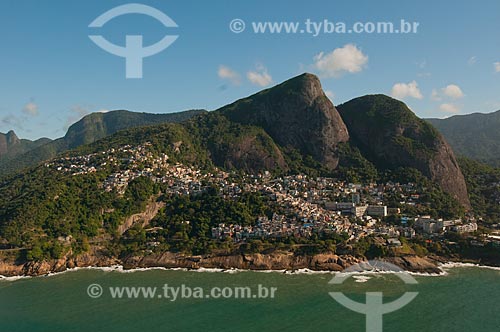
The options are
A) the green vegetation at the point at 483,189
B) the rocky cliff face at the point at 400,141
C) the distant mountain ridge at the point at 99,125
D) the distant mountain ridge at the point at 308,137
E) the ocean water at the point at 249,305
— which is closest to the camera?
the ocean water at the point at 249,305

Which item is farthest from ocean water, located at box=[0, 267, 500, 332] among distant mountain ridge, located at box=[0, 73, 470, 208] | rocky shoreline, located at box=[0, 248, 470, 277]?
distant mountain ridge, located at box=[0, 73, 470, 208]

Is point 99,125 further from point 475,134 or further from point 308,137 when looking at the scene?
point 475,134

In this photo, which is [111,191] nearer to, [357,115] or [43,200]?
[43,200]

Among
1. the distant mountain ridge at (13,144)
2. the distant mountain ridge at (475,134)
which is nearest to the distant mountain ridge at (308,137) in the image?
the distant mountain ridge at (475,134)

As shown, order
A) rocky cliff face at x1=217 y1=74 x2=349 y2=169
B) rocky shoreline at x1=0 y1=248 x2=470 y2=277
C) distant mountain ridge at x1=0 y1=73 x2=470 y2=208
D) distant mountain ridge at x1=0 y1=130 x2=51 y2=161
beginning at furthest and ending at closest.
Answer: distant mountain ridge at x1=0 y1=130 x2=51 y2=161 < rocky cliff face at x1=217 y1=74 x2=349 y2=169 < distant mountain ridge at x1=0 y1=73 x2=470 y2=208 < rocky shoreline at x1=0 y1=248 x2=470 y2=277

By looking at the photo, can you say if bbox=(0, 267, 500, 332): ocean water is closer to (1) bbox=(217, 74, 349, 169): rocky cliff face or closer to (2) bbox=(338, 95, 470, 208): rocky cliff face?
(2) bbox=(338, 95, 470, 208): rocky cliff face

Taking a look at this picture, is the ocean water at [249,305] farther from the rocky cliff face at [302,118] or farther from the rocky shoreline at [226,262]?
the rocky cliff face at [302,118]

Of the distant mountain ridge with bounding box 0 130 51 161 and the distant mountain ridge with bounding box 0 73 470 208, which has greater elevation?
the distant mountain ridge with bounding box 0 130 51 161

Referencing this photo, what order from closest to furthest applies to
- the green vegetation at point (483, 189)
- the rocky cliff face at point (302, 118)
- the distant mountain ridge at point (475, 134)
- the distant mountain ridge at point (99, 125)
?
the green vegetation at point (483, 189) → the rocky cliff face at point (302, 118) → the distant mountain ridge at point (475, 134) → the distant mountain ridge at point (99, 125)
